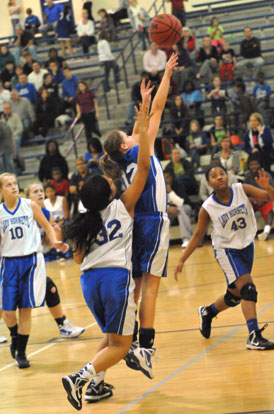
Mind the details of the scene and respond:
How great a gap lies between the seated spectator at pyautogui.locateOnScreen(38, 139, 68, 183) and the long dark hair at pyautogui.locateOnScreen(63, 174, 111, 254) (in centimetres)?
920

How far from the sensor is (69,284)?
9.81 meters

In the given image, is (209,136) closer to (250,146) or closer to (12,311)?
(250,146)

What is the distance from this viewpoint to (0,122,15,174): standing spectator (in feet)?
46.7

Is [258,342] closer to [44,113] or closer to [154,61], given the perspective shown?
[154,61]

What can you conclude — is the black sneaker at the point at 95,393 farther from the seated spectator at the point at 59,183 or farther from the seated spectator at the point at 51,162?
the seated spectator at the point at 51,162

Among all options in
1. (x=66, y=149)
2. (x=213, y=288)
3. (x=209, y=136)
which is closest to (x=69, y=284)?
(x=213, y=288)

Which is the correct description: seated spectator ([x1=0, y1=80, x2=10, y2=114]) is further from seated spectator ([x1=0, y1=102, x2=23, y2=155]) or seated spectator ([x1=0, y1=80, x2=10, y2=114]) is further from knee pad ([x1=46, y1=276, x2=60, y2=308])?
knee pad ([x1=46, y1=276, x2=60, y2=308])

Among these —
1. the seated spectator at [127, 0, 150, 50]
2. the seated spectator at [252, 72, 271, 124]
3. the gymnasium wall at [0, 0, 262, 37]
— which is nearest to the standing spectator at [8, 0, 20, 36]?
the gymnasium wall at [0, 0, 262, 37]

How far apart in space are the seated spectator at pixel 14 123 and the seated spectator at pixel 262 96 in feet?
16.9

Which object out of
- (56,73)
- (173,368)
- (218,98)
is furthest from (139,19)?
(173,368)

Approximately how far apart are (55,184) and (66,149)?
2.76m

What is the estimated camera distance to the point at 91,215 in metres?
4.16

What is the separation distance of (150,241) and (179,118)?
9.27 metres

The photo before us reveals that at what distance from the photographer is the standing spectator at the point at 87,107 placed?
1445 centimetres
